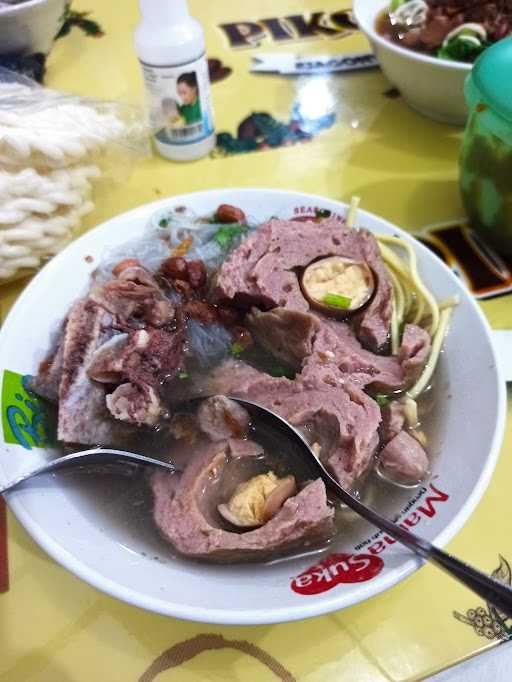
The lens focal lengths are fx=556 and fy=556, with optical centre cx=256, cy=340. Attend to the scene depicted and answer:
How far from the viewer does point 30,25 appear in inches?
72.0

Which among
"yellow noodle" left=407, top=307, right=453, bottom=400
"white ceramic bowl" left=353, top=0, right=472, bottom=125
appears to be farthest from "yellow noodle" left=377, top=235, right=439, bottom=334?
"white ceramic bowl" left=353, top=0, right=472, bottom=125

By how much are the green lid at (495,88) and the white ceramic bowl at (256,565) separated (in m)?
0.37

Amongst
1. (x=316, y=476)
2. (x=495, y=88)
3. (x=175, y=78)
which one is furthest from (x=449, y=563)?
(x=175, y=78)

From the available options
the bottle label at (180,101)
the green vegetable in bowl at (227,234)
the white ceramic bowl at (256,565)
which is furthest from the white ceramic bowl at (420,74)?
the green vegetable in bowl at (227,234)

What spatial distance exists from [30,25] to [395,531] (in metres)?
1.90

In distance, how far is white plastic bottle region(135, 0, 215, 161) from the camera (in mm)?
1643

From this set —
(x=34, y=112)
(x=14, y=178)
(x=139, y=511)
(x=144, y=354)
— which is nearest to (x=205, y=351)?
(x=144, y=354)

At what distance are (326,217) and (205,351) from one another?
0.50 m

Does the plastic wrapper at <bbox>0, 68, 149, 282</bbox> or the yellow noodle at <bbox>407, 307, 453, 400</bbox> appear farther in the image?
the plastic wrapper at <bbox>0, 68, 149, 282</bbox>

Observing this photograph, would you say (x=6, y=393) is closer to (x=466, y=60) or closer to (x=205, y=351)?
(x=205, y=351)

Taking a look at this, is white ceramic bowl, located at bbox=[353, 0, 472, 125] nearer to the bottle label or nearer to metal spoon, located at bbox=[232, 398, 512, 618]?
the bottle label

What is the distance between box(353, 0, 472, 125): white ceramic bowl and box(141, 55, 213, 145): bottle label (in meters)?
0.62

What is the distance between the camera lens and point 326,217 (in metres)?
1.51

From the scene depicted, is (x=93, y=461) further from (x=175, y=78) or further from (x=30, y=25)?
(x=30, y=25)
